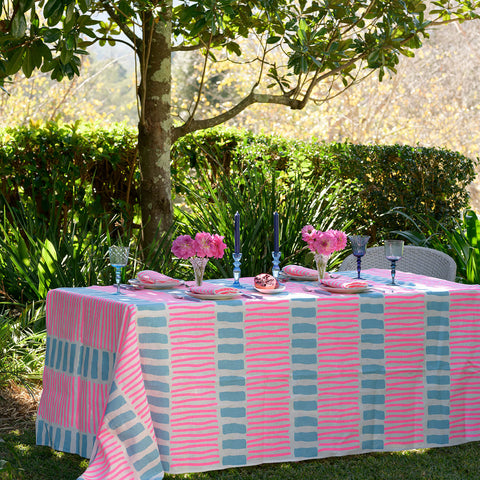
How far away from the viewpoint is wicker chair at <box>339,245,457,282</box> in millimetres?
4230

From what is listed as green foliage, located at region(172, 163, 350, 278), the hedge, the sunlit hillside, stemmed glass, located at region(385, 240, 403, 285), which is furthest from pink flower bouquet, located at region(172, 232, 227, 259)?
the sunlit hillside

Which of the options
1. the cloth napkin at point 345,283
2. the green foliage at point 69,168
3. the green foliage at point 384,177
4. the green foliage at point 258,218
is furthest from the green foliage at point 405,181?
the cloth napkin at point 345,283

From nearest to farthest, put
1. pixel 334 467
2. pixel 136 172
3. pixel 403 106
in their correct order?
pixel 334 467 < pixel 136 172 < pixel 403 106

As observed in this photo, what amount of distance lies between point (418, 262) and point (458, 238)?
4.03 ft

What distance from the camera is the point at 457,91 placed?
49.2 ft

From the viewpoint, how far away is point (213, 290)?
319 centimetres

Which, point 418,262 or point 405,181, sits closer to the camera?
point 418,262

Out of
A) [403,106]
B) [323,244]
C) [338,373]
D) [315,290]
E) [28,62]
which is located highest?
[403,106]

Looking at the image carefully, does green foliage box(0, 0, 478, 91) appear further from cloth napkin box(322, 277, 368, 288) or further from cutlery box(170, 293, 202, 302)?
cloth napkin box(322, 277, 368, 288)

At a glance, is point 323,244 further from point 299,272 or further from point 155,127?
point 155,127

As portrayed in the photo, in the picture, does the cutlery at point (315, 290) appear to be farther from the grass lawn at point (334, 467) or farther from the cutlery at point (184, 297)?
the grass lawn at point (334, 467)

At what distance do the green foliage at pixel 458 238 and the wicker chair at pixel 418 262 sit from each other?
0.80m

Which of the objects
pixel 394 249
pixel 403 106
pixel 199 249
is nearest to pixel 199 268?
pixel 199 249

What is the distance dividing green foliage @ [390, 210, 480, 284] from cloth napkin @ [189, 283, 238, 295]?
7.99 ft
